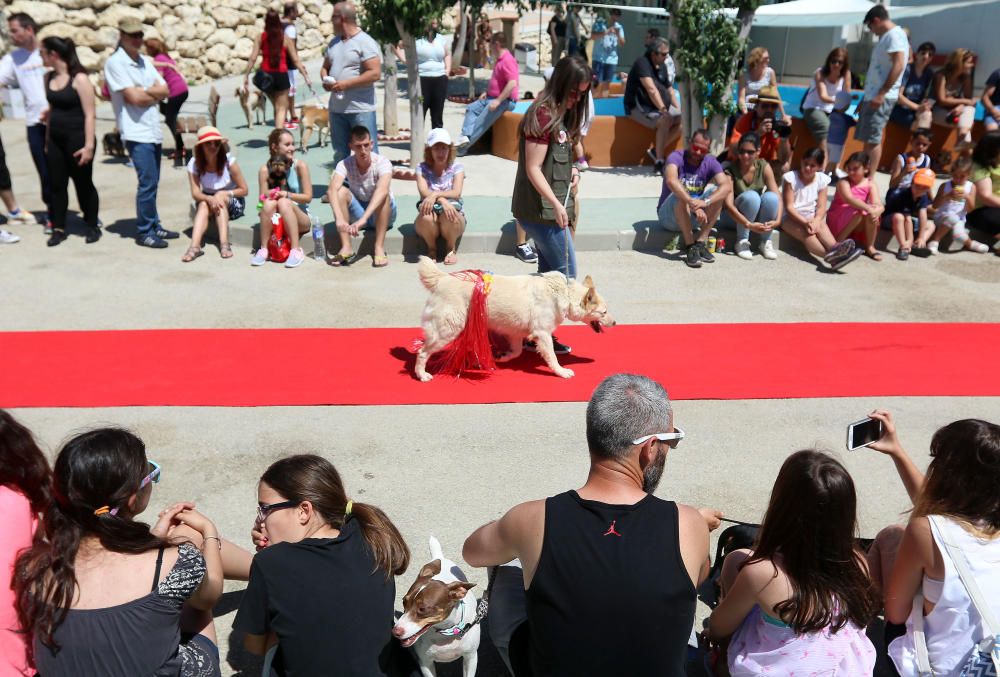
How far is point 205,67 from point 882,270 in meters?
13.9

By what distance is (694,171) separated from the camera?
7.95m

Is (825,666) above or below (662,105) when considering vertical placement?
below

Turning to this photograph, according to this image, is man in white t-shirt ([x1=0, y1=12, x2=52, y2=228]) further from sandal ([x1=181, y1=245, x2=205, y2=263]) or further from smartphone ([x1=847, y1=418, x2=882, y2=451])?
smartphone ([x1=847, y1=418, x2=882, y2=451])

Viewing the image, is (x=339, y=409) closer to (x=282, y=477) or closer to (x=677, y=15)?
(x=282, y=477)

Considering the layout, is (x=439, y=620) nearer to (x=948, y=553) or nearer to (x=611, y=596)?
(x=611, y=596)

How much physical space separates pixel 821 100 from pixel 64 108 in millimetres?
8333

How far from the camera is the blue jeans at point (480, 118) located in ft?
37.4

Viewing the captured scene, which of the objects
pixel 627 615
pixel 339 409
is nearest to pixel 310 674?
pixel 627 615

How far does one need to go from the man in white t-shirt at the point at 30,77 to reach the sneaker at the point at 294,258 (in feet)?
8.46

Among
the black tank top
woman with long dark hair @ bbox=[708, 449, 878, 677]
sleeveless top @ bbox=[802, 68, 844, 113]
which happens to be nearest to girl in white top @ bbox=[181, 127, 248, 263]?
the black tank top

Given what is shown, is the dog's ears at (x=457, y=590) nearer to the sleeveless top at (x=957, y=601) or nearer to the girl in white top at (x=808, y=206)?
the sleeveless top at (x=957, y=601)

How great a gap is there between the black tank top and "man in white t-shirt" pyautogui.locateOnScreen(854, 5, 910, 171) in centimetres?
796

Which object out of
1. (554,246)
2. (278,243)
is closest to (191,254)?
(278,243)

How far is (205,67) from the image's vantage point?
16797mm
